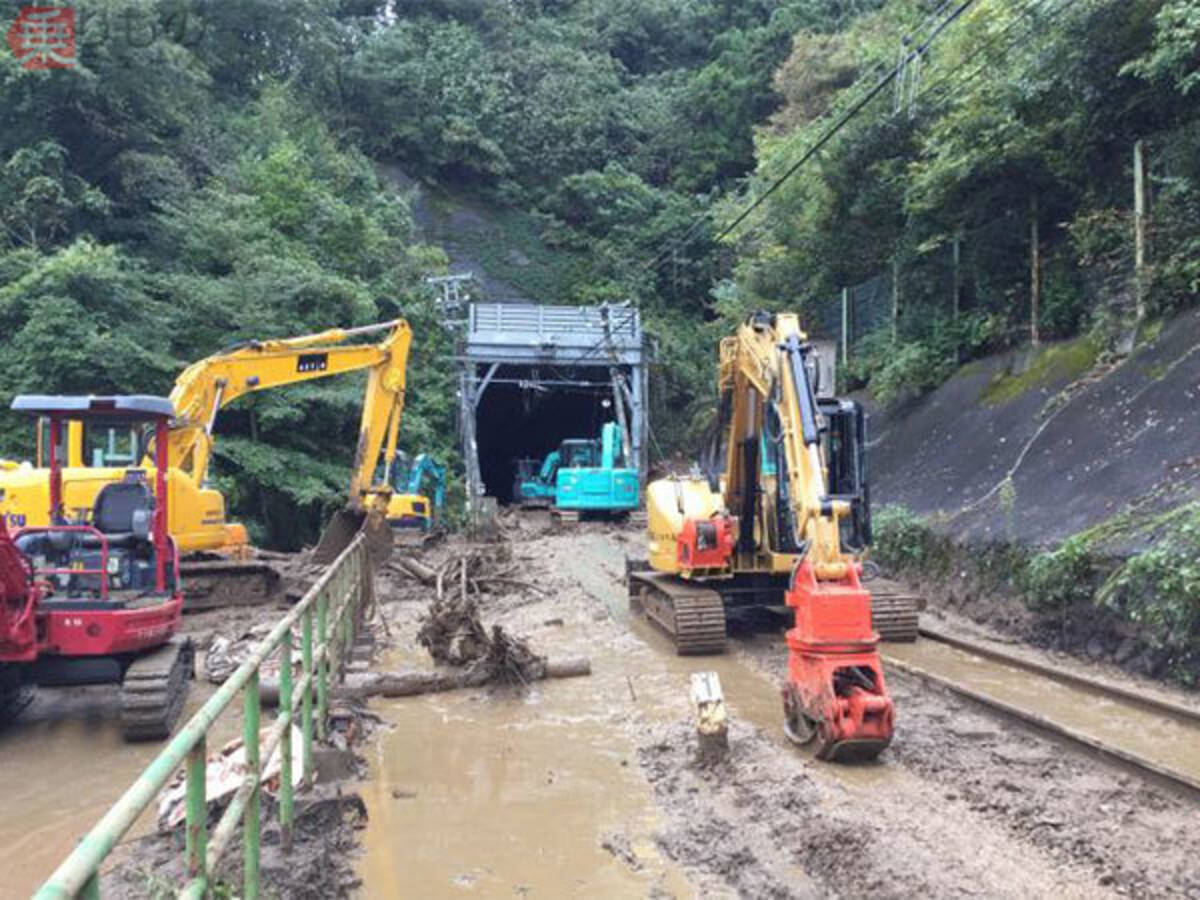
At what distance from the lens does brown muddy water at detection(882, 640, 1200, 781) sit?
740 cm

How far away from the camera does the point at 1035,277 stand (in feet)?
57.2

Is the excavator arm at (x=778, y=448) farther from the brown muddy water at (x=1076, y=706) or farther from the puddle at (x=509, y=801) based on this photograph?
the puddle at (x=509, y=801)

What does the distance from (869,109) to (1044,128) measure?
4.78 metres

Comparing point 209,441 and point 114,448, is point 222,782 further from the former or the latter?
point 209,441

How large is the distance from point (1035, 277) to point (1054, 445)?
4435mm

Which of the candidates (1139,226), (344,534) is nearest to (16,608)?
(344,534)

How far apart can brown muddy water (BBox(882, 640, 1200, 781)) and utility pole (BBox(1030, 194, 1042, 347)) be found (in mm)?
8194

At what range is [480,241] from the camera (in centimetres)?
4669

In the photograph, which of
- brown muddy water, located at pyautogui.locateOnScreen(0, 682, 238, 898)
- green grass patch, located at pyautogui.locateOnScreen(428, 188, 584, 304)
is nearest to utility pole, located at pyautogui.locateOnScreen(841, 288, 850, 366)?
brown muddy water, located at pyautogui.locateOnScreen(0, 682, 238, 898)

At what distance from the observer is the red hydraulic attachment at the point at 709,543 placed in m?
11.6

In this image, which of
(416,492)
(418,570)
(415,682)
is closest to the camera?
(415,682)

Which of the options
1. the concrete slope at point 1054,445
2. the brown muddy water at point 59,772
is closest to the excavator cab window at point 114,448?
the brown muddy water at point 59,772

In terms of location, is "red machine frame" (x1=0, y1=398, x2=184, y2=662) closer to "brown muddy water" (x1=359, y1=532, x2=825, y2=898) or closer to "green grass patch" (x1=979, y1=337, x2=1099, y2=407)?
"brown muddy water" (x1=359, y1=532, x2=825, y2=898)

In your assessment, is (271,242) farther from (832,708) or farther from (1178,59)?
(832,708)
